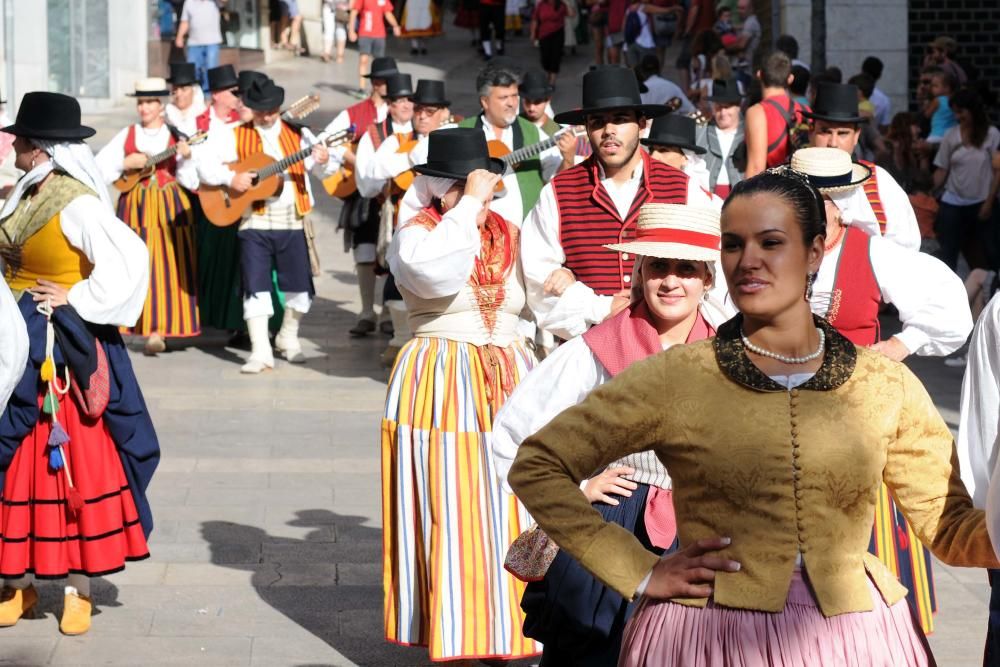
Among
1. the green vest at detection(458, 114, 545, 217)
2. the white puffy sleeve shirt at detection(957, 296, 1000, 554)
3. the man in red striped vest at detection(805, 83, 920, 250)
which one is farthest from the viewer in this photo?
the green vest at detection(458, 114, 545, 217)

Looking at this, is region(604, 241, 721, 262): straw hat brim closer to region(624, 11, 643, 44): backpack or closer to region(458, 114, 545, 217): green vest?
region(458, 114, 545, 217): green vest

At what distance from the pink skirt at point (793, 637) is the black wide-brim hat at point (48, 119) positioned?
12.8ft

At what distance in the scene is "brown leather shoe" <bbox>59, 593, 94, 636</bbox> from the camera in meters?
6.32

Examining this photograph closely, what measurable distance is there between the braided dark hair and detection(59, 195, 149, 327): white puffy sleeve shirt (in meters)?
3.60

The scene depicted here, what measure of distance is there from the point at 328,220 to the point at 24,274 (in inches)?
454

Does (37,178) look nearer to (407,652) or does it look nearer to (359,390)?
(407,652)

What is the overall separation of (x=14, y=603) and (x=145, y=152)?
5.92 m

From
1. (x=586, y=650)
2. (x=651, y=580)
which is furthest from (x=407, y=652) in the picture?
(x=651, y=580)

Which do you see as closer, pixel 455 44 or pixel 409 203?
pixel 409 203

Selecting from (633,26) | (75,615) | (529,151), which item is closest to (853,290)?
(75,615)

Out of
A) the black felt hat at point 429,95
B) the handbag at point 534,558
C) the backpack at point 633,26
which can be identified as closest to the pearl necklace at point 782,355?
the handbag at point 534,558

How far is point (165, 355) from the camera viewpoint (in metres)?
12.3

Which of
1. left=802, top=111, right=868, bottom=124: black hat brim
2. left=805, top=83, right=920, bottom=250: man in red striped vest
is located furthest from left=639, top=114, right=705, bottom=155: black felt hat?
left=805, top=83, right=920, bottom=250: man in red striped vest

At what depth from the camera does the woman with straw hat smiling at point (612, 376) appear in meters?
4.04
